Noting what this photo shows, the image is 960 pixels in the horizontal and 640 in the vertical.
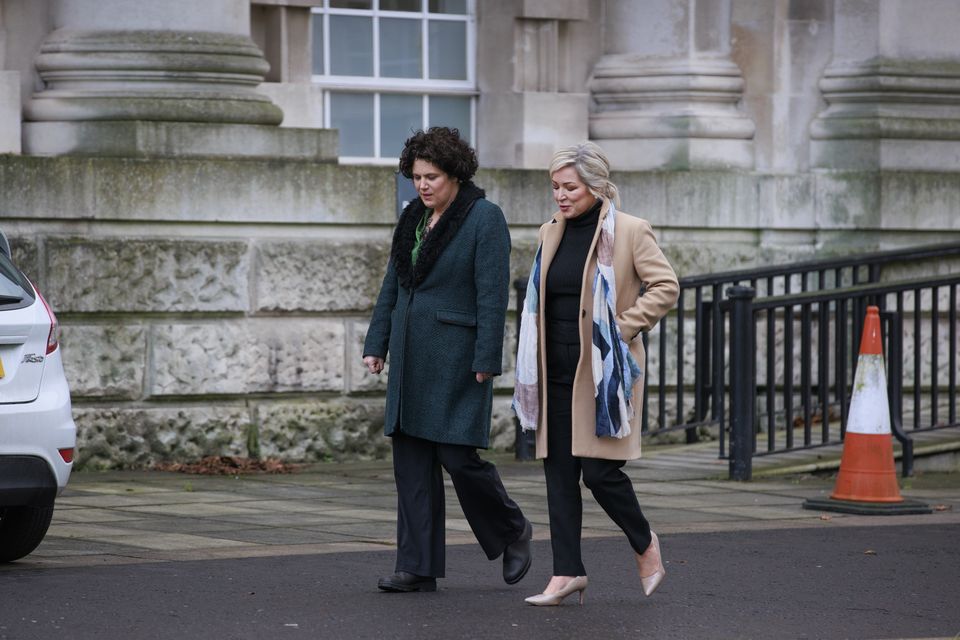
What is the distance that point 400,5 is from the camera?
44.3 feet

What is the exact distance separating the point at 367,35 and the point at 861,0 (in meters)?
3.47

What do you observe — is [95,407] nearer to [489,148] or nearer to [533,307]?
[489,148]

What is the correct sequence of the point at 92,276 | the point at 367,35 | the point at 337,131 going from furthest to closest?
1. the point at 367,35
2. the point at 337,131
3. the point at 92,276

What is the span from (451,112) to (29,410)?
22.3 feet

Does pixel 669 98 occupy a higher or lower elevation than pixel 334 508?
higher

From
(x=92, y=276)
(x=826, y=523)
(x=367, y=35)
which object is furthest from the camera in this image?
(x=367, y=35)

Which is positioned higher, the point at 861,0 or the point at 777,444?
the point at 861,0

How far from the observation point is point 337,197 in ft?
39.1

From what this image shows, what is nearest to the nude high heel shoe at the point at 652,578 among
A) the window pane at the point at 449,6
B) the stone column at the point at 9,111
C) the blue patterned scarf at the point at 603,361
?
the blue patterned scarf at the point at 603,361

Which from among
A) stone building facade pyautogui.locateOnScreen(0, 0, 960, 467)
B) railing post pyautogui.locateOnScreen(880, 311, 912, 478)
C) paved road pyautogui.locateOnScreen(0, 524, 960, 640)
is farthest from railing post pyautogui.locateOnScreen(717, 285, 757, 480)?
paved road pyautogui.locateOnScreen(0, 524, 960, 640)

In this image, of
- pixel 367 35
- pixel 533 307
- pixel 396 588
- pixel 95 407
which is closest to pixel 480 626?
pixel 396 588

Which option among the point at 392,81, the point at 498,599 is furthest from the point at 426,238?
the point at 392,81

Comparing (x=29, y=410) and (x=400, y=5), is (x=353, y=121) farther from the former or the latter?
(x=29, y=410)

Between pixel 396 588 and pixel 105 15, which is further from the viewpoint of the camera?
pixel 105 15
